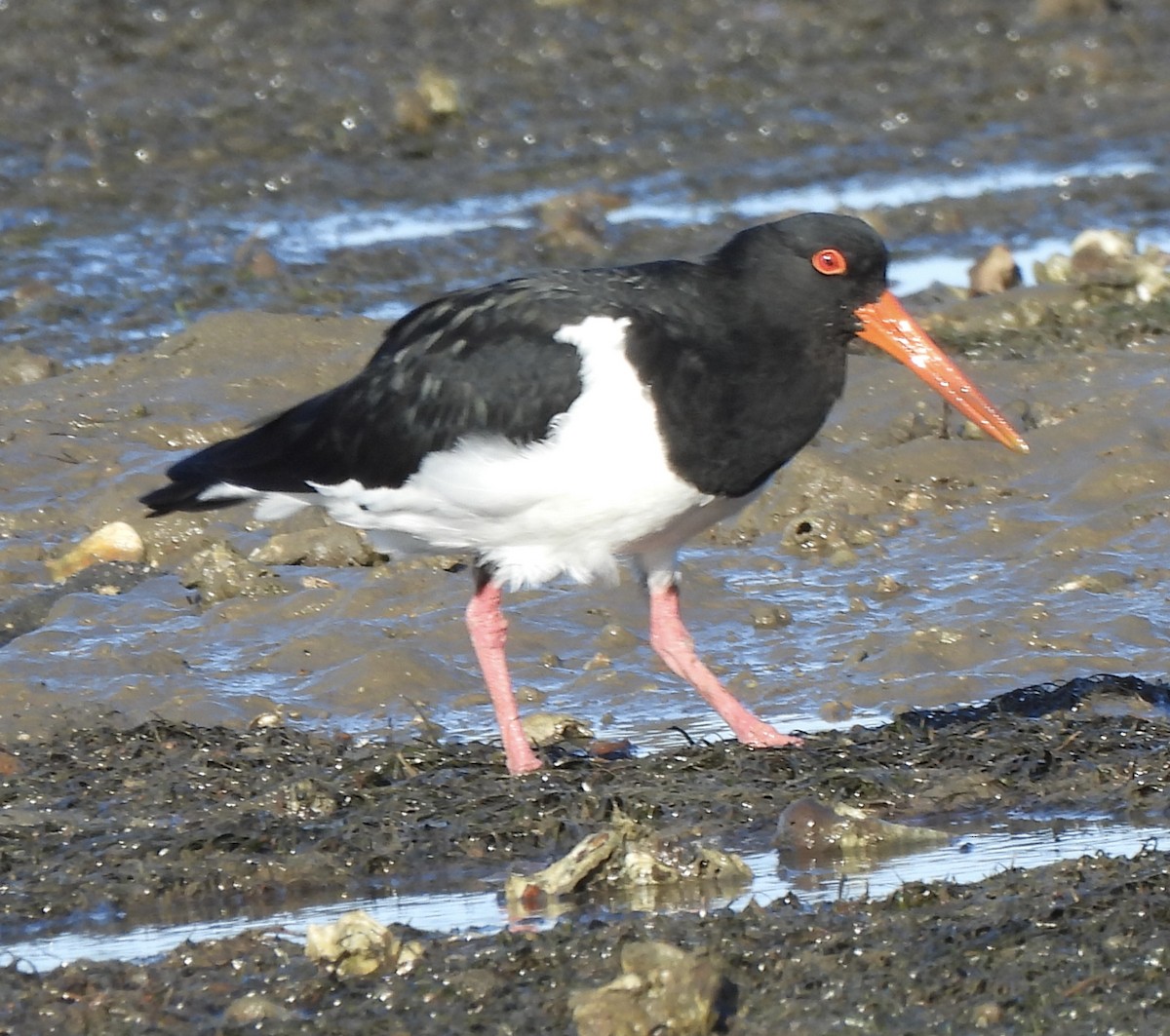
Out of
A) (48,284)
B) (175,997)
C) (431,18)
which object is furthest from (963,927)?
(431,18)

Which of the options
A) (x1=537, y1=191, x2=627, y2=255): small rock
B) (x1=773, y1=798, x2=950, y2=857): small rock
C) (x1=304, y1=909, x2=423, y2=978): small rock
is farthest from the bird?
(x1=537, y1=191, x2=627, y2=255): small rock

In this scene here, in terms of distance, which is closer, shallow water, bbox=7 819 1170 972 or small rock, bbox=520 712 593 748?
shallow water, bbox=7 819 1170 972

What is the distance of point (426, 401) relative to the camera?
5879 mm

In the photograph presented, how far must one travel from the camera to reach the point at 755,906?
450 cm

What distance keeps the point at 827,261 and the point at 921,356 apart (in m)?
0.41

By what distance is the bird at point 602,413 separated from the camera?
5.48 metres

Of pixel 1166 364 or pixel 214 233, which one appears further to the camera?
pixel 214 233

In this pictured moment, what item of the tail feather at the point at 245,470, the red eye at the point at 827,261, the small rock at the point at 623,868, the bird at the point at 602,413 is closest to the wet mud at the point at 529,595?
the small rock at the point at 623,868

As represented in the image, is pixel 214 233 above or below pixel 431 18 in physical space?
below

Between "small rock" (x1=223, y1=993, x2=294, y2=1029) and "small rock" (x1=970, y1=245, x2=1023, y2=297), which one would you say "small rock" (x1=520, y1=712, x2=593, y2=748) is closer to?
"small rock" (x1=223, y1=993, x2=294, y2=1029)

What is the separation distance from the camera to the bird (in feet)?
18.0

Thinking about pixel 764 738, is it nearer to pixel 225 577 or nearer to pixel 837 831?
pixel 837 831

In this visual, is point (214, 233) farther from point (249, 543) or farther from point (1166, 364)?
point (1166, 364)

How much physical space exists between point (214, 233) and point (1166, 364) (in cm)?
547
